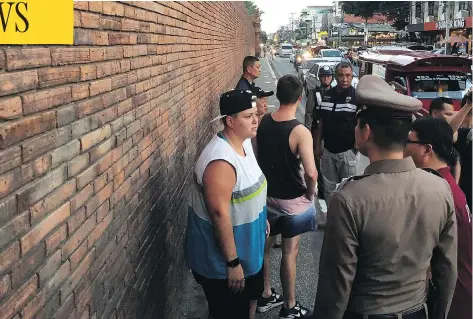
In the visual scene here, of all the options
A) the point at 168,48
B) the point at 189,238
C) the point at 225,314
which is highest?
the point at 168,48

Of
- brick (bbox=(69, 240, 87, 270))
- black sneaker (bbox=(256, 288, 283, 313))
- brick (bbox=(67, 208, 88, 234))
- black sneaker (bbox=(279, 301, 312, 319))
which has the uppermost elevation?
brick (bbox=(67, 208, 88, 234))

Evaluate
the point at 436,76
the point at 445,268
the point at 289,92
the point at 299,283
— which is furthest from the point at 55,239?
the point at 436,76

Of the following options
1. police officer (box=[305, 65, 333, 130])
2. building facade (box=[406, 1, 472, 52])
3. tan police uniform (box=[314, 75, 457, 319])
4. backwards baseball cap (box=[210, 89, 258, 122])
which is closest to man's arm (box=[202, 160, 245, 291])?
backwards baseball cap (box=[210, 89, 258, 122])

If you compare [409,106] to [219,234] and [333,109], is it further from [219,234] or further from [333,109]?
[333,109]

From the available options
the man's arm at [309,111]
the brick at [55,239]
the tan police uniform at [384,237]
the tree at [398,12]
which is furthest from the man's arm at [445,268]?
the tree at [398,12]

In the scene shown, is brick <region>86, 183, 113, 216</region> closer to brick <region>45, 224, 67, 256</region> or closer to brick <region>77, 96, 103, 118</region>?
brick <region>45, 224, 67, 256</region>

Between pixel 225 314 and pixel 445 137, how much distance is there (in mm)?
1763

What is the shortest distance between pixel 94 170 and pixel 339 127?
395 centimetres

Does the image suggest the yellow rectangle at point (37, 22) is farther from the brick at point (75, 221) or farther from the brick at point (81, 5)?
the brick at point (75, 221)

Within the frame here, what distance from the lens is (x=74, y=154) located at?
2.02m

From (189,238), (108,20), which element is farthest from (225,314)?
(108,20)

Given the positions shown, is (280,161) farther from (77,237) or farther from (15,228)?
(15,228)

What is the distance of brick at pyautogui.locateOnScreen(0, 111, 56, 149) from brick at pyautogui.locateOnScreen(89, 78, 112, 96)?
41cm

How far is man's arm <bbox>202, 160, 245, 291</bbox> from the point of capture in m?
2.86
